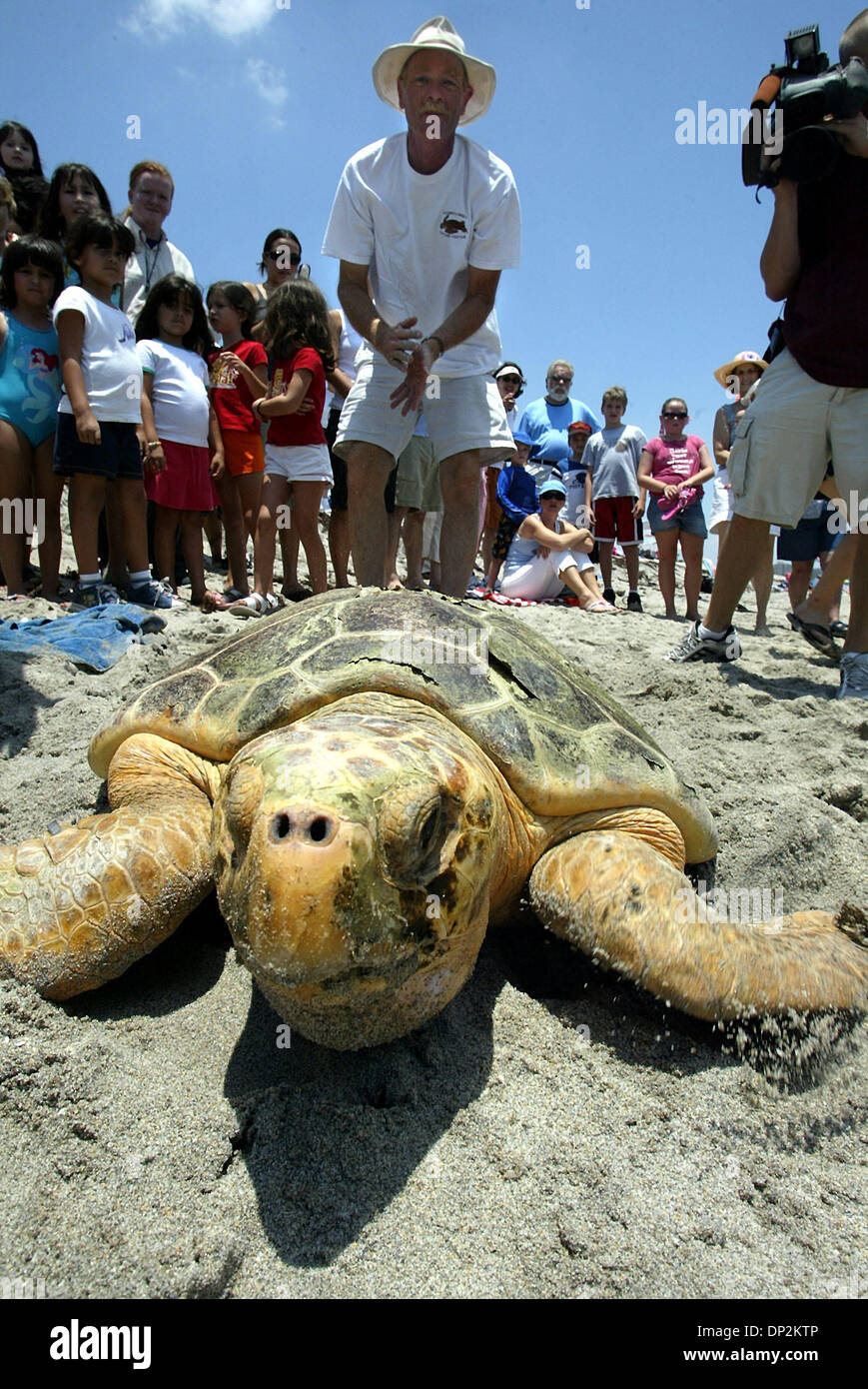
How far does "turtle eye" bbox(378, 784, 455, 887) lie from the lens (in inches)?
41.4

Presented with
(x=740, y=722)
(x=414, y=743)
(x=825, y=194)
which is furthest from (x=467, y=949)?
(x=825, y=194)

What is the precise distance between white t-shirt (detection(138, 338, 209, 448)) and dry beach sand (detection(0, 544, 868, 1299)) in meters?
3.61

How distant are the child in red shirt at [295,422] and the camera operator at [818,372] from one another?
2388 mm

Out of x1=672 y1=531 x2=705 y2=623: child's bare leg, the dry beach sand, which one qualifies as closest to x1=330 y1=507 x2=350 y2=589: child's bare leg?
x1=672 y1=531 x2=705 y2=623: child's bare leg

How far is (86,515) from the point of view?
3.98m

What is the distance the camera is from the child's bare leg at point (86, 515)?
395 cm

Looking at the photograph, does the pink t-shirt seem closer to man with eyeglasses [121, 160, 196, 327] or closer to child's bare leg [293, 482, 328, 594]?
child's bare leg [293, 482, 328, 594]

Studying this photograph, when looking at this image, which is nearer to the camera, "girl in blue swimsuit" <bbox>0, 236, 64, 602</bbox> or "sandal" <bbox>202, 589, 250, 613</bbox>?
"girl in blue swimsuit" <bbox>0, 236, 64, 602</bbox>

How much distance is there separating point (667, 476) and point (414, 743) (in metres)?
6.21

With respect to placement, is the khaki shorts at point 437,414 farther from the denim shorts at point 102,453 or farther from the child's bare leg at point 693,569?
the child's bare leg at point 693,569

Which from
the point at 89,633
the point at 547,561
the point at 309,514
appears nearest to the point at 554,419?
the point at 547,561

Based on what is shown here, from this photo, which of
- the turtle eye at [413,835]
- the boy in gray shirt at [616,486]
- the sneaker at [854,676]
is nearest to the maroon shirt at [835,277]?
the sneaker at [854,676]

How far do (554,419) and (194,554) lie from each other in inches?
153

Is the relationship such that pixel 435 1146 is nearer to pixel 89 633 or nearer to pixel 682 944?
pixel 682 944
